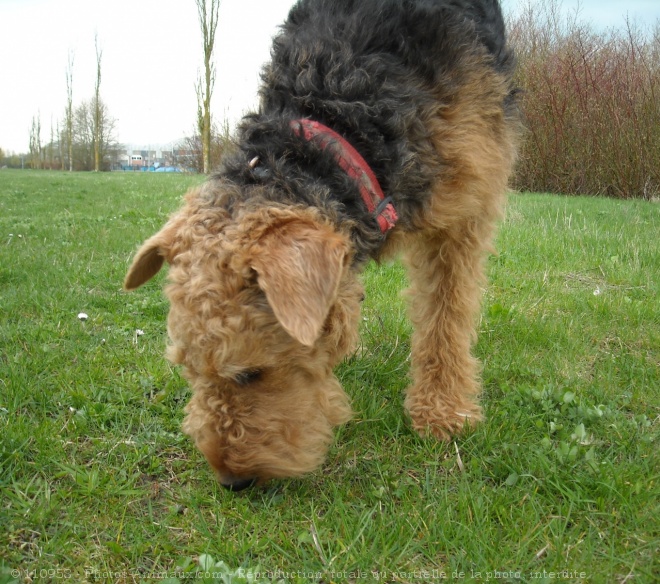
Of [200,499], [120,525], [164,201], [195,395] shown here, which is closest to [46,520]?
[120,525]

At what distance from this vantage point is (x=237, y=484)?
6.32 ft

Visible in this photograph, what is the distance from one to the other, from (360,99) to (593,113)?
10908 millimetres

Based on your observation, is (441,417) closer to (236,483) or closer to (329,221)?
(236,483)

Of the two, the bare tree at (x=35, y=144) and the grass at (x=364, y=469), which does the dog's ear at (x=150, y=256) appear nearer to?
the grass at (x=364, y=469)

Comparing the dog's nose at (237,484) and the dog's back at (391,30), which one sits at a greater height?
the dog's back at (391,30)

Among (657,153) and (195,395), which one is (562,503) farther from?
(657,153)

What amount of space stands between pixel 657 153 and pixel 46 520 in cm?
1229

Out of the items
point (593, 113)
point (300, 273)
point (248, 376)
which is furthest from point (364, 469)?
point (593, 113)

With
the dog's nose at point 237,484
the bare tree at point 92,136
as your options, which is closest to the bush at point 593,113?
the dog's nose at point 237,484

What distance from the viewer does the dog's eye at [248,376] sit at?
1864 millimetres

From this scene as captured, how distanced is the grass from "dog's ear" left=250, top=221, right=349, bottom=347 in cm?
78

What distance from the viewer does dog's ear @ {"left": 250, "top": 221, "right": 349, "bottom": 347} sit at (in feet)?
5.25

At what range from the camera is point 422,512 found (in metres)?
1.90

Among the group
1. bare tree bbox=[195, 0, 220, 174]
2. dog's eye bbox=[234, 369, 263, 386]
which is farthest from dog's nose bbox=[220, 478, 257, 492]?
bare tree bbox=[195, 0, 220, 174]
